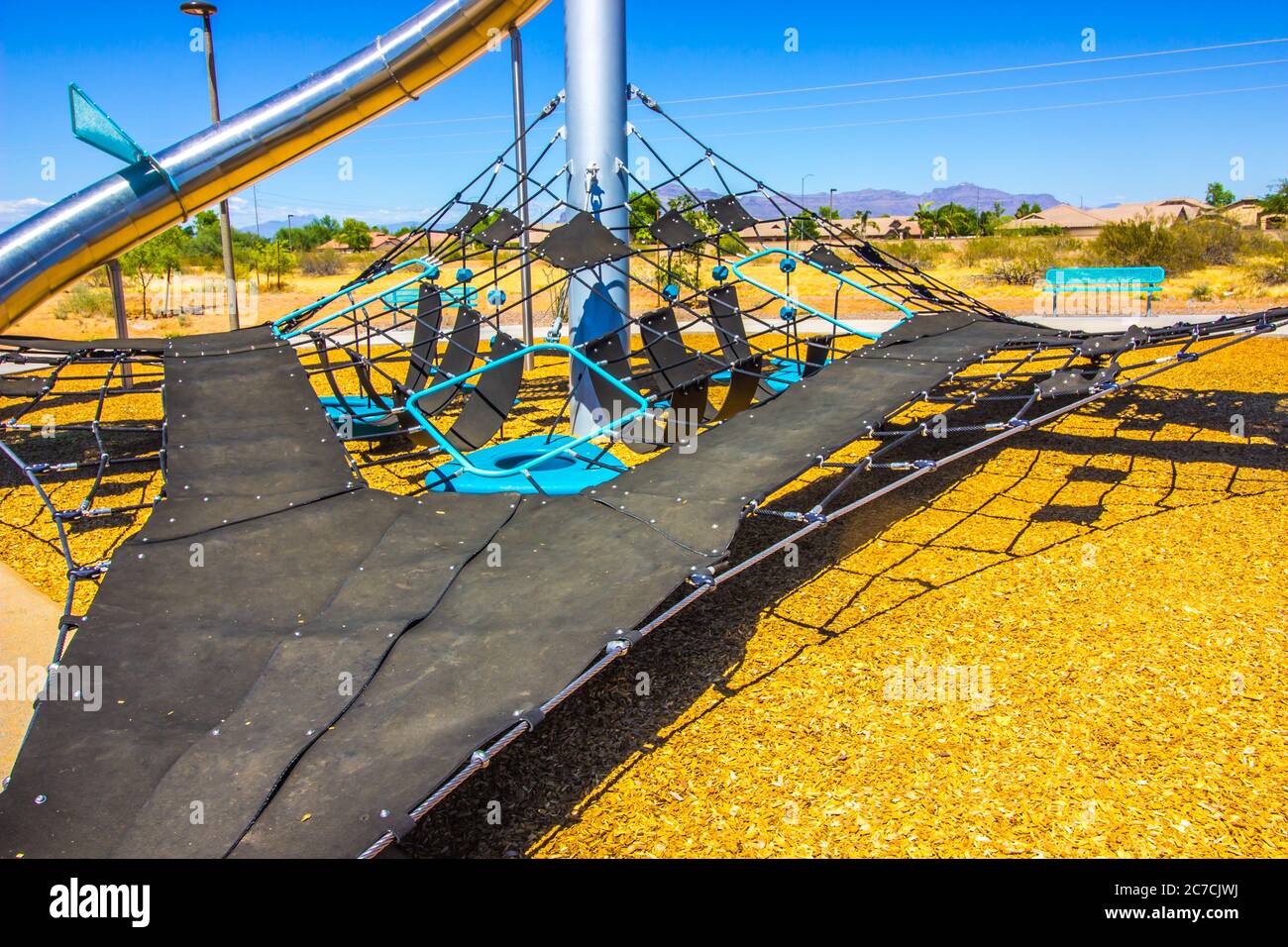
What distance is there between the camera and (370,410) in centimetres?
904

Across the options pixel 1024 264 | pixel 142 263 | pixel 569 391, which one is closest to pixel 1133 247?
pixel 1024 264

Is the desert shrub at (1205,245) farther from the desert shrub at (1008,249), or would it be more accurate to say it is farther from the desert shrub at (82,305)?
the desert shrub at (82,305)

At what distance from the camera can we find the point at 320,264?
42469 millimetres

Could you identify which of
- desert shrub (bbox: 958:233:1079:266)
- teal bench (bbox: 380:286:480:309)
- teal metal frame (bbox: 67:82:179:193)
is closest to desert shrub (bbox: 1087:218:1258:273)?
desert shrub (bbox: 958:233:1079:266)

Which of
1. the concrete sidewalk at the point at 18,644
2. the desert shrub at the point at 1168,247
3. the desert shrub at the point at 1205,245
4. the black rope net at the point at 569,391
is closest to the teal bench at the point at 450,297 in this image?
the black rope net at the point at 569,391

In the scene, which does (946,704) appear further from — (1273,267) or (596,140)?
(1273,267)

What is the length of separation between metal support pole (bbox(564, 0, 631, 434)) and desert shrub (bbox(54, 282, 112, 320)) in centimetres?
2322

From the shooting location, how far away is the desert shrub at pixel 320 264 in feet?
138

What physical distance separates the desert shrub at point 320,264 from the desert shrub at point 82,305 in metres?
13.3

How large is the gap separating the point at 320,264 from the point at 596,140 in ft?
127

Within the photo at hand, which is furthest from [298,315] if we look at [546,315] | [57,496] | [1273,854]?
[546,315]

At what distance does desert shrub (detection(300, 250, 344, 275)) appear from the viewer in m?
42.0

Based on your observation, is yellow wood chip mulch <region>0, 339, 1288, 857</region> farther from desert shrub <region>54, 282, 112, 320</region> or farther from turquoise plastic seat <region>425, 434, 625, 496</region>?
desert shrub <region>54, 282, 112, 320</region>
